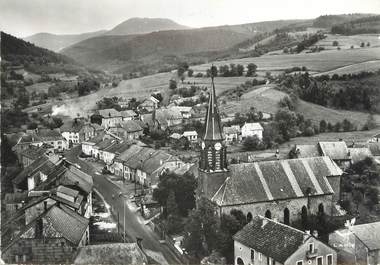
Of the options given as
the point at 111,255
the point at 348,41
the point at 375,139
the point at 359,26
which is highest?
the point at 359,26

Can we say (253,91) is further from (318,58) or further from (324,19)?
(324,19)

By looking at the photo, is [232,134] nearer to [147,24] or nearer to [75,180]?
[147,24]

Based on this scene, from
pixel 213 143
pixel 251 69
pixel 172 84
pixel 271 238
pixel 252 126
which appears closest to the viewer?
pixel 271 238

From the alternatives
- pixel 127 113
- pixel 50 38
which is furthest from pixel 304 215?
pixel 127 113

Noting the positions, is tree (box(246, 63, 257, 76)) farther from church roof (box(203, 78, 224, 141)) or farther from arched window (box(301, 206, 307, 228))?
church roof (box(203, 78, 224, 141))

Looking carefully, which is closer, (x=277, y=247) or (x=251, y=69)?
(x=277, y=247)

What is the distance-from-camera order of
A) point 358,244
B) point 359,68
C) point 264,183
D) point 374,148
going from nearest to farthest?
point 358,244 < point 264,183 < point 374,148 < point 359,68
